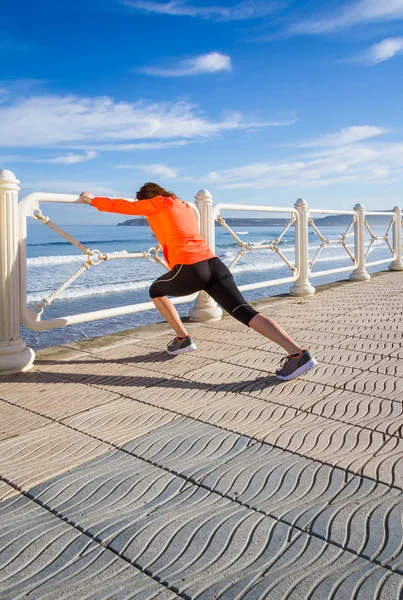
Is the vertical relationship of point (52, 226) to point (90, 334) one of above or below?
above

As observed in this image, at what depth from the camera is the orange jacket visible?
157 inches

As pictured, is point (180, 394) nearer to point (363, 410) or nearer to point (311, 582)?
point (363, 410)

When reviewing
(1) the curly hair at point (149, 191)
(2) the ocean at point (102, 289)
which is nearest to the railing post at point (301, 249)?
(2) the ocean at point (102, 289)

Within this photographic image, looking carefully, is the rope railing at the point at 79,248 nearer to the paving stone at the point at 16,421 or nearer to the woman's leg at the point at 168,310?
the woman's leg at the point at 168,310

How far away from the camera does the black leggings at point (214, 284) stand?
3887 mm

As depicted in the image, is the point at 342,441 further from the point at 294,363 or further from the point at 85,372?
the point at 85,372

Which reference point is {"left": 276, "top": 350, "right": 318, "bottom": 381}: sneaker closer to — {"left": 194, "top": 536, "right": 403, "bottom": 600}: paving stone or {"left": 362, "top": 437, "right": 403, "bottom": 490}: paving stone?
{"left": 362, "top": 437, "right": 403, "bottom": 490}: paving stone

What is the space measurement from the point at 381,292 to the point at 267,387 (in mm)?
5165

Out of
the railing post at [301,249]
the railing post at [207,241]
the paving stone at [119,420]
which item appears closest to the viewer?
the paving stone at [119,420]

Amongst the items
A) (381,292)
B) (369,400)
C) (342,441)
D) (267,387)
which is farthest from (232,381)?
(381,292)

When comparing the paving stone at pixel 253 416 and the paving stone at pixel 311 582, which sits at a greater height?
the paving stone at pixel 253 416

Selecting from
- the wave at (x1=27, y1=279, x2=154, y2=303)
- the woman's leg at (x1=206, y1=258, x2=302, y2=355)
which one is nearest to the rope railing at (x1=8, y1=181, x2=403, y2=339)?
the woman's leg at (x1=206, y1=258, x2=302, y2=355)

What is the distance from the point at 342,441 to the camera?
2664 mm

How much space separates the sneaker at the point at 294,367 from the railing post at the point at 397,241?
28.9 feet
